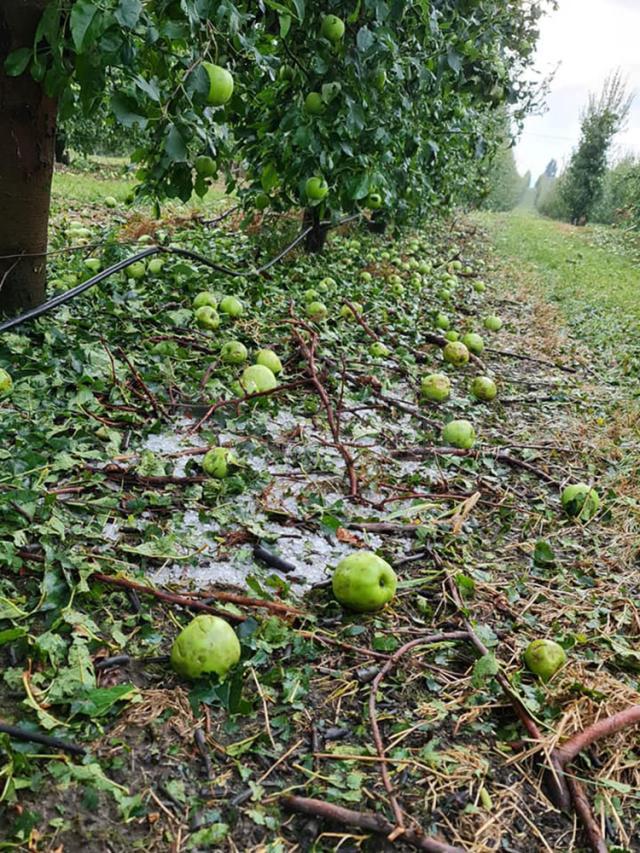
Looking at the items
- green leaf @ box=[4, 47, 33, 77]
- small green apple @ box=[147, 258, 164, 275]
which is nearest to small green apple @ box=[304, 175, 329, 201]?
small green apple @ box=[147, 258, 164, 275]

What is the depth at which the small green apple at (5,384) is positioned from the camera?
2.71 metres

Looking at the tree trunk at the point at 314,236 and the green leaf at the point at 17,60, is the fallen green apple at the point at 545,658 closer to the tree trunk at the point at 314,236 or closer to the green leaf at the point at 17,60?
the green leaf at the point at 17,60

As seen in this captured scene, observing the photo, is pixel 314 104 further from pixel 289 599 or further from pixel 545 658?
pixel 545 658

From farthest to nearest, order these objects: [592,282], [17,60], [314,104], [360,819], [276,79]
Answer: [592,282]
[276,79]
[314,104]
[17,60]
[360,819]

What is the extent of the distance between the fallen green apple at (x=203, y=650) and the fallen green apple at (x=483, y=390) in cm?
289

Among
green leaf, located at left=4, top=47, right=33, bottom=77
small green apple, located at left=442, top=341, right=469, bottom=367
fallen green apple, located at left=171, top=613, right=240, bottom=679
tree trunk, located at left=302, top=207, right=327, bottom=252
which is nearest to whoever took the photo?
fallen green apple, located at left=171, top=613, right=240, bottom=679

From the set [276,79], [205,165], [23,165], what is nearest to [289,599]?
[205,165]

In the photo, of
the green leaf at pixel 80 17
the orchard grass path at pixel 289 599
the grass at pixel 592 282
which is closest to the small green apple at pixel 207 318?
the orchard grass path at pixel 289 599

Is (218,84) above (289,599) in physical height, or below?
above

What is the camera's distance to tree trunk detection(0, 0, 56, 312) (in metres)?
2.72

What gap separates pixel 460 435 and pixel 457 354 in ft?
4.93

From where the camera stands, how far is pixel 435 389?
12.5ft

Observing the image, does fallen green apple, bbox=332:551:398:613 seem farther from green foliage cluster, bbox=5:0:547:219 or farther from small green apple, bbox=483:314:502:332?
small green apple, bbox=483:314:502:332

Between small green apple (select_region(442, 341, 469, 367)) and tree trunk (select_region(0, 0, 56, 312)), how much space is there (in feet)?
9.12
